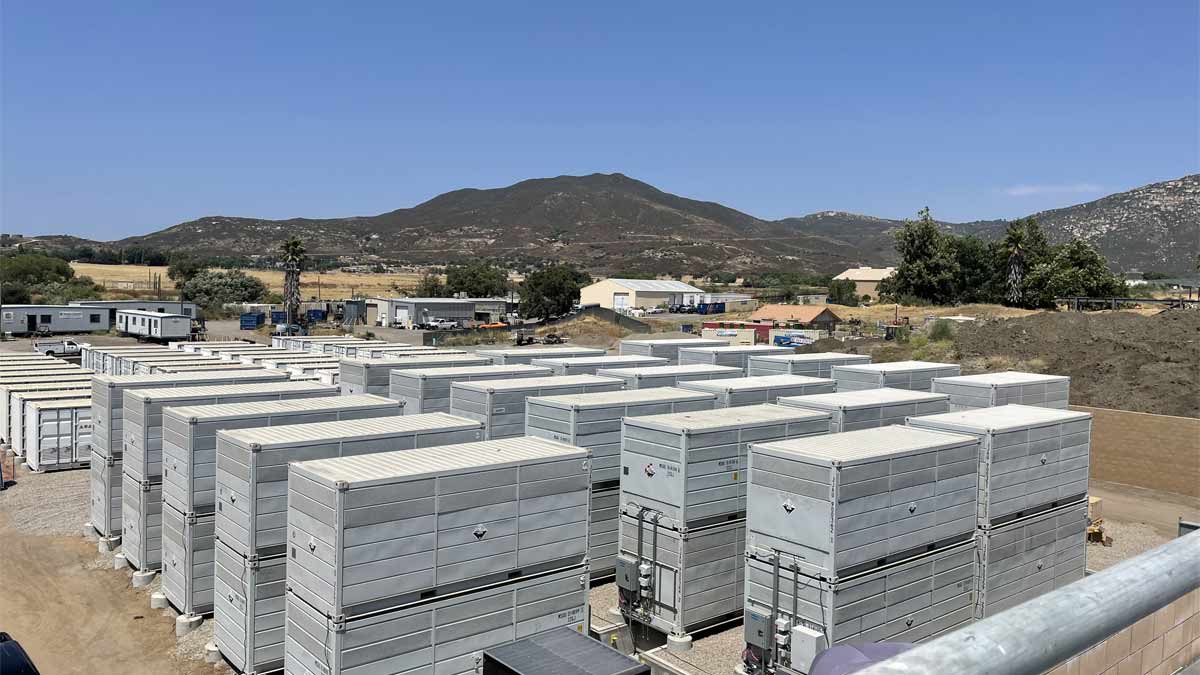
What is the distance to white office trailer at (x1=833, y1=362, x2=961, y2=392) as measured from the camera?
2341 centimetres

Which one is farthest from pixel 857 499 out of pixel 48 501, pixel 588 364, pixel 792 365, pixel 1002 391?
pixel 48 501

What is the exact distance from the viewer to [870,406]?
704 inches

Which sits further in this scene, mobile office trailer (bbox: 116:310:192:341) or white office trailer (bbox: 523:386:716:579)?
mobile office trailer (bbox: 116:310:192:341)

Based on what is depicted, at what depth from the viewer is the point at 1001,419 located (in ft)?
52.3

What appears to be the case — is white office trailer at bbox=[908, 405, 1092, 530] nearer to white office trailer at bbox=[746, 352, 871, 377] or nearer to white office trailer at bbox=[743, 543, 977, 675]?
white office trailer at bbox=[743, 543, 977, 675]

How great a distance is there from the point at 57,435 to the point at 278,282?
124m

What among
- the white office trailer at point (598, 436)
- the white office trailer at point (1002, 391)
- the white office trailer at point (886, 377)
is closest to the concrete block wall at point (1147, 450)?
the white office trailer at point (1002, 391)

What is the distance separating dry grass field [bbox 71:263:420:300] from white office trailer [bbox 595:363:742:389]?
10504 cm

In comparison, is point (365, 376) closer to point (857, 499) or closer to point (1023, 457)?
point (857, 499)

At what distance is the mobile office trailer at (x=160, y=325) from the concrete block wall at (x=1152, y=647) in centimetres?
6747

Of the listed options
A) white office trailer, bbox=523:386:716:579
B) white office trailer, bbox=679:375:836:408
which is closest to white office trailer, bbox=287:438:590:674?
white office trailer, bbox=523:386:716:579

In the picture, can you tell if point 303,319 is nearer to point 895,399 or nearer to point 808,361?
point 808,361

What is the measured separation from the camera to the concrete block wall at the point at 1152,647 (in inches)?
170

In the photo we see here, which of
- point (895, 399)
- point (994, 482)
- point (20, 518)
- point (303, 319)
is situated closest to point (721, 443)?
point (994, 482)
